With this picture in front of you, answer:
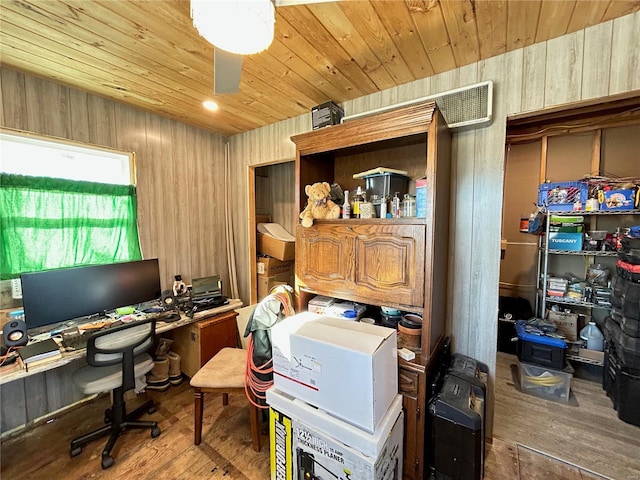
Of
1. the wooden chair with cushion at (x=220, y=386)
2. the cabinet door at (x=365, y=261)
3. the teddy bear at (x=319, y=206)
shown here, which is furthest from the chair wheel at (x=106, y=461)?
the teddy bear at (x=319, y=206)

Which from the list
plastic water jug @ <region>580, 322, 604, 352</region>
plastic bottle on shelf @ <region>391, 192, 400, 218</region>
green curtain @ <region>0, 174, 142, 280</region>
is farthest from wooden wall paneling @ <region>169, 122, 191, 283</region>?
plastic water jug @ <region>580, 322, 604, 352</region>

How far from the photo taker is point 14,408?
6.16ft

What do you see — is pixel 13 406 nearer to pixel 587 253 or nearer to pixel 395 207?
pixel 395 207

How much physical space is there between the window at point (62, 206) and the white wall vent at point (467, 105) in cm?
265

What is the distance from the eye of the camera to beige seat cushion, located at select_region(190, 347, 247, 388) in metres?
1.79

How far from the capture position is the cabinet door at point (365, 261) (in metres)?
1.55

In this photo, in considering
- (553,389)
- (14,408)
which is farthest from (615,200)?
(14,408)

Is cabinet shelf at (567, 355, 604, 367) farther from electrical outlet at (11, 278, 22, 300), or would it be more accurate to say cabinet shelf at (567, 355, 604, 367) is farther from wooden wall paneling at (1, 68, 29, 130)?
wooden wall paneling at (1, 68, 29, 130)

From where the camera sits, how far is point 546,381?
2.33m

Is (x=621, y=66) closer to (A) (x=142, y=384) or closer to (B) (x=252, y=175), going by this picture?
(B) (x=252, y=175)

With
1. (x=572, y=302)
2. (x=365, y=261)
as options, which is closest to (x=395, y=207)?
(x=365, y=261)

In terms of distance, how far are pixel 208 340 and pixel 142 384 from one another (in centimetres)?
64

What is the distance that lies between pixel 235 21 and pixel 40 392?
113 inches

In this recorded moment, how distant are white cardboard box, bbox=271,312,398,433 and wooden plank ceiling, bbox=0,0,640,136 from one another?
158 centimetres
